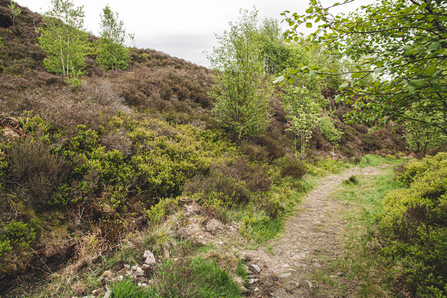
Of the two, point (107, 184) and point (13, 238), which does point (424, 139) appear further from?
point (13, 238)

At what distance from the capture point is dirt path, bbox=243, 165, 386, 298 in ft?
10.7

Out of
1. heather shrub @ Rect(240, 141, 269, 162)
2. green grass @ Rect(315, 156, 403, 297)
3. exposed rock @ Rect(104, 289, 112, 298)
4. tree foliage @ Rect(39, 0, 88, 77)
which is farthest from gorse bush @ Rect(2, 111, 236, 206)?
tree foliage @ Rect(39, 0, 88, 77)

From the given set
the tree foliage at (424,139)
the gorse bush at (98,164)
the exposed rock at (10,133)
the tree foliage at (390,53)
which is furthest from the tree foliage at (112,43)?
the tree foliage at (424,139)

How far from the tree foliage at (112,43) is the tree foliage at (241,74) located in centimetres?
1325

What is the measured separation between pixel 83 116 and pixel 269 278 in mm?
6430

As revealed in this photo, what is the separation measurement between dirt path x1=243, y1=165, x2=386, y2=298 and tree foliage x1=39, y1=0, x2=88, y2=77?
1631cm

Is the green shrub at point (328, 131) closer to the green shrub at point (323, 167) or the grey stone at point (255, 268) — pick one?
the green shrub at point (323, 167)

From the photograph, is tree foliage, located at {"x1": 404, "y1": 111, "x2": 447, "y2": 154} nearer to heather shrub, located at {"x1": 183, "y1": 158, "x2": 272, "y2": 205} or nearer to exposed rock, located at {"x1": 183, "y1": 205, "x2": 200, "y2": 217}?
heather shrub, located at {"x1": 183, "y1": 158, "x2": 272, "y2": 205}

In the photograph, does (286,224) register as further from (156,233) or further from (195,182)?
(156,233)

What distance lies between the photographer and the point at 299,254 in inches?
172

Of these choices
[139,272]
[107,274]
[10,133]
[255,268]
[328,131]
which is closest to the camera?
[107,274]

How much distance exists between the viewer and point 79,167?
4254mm

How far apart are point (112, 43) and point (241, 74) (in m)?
16.2

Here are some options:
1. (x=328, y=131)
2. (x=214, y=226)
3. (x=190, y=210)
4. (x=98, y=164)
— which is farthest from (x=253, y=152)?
(x=328, y=131)
